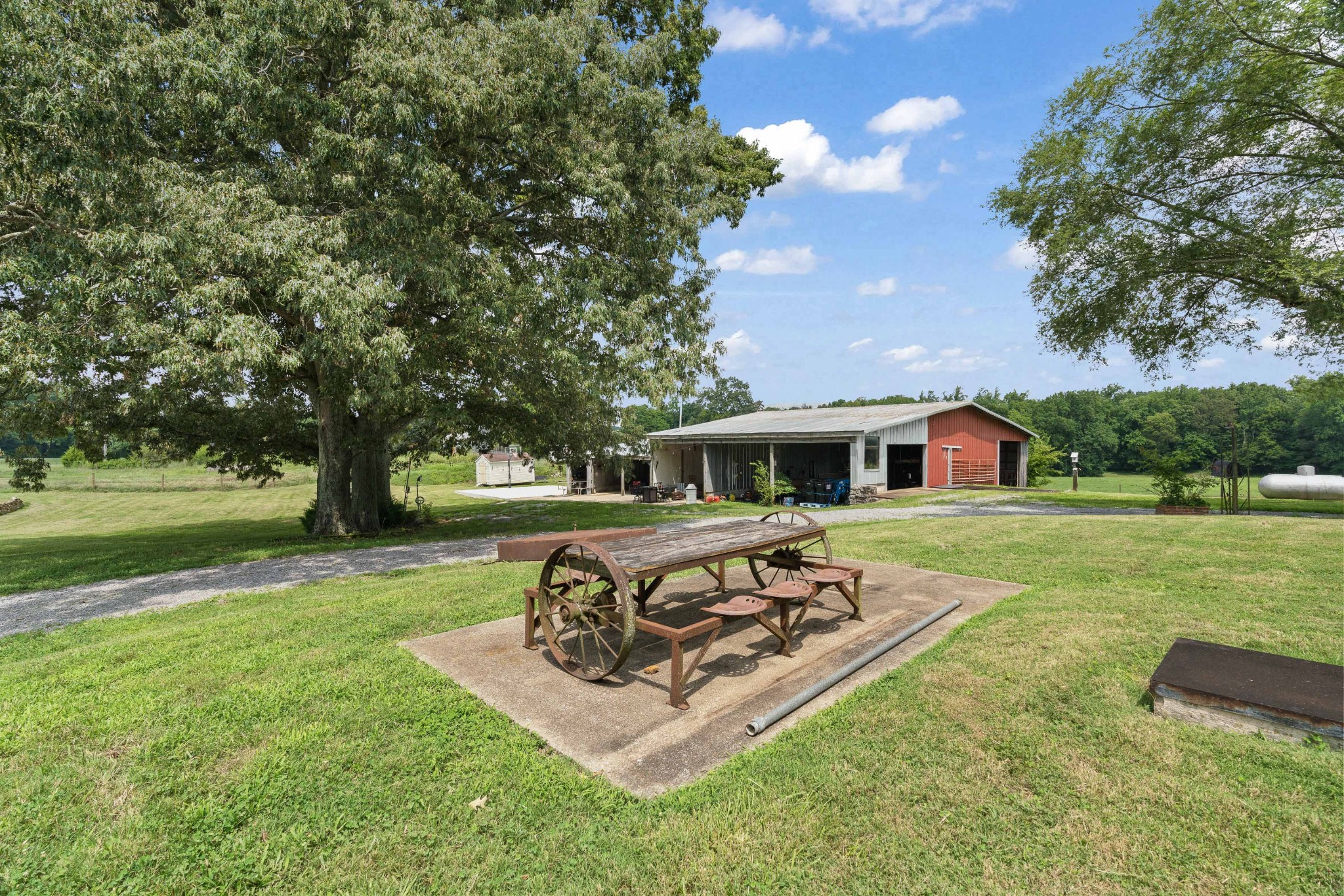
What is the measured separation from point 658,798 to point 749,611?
1.56 m

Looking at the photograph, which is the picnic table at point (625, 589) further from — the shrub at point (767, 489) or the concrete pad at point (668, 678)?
the shrub at point (767, 489)

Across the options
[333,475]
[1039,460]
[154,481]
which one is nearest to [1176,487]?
[1039,460]

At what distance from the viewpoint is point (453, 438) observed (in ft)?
50.3

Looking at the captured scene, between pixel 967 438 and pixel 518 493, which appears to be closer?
pixel 967 438

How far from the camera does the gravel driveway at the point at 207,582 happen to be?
7090 mm

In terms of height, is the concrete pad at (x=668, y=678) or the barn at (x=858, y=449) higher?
the barn at (x=858, y=449)

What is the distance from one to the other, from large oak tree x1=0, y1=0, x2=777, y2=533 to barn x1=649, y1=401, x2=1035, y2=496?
379 inches

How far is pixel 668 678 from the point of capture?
14.3 feet

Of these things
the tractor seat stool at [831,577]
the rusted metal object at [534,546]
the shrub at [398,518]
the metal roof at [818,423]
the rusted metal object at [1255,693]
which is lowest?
the shrub at [398,518]

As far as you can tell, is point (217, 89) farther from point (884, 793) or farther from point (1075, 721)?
point (1075, 721)

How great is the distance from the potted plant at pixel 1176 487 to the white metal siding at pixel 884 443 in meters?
7.60

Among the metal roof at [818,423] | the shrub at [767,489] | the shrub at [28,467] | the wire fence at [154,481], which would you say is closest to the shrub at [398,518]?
the shrub at [28,467]

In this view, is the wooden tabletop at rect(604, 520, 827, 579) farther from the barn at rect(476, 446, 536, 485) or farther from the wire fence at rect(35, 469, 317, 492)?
the barn at rect(476, 446, 536, 485)

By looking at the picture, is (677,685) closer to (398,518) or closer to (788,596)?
(788,596)
